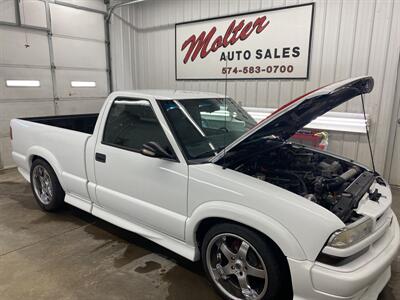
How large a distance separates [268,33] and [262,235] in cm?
480

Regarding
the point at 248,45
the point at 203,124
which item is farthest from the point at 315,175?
the point at 248,45

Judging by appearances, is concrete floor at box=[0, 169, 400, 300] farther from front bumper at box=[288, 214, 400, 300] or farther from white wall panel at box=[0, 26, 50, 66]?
white wall panel at box=[0, 26, 50, 66]

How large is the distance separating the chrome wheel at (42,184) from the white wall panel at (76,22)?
4604mm

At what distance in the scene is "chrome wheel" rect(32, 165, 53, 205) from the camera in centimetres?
390

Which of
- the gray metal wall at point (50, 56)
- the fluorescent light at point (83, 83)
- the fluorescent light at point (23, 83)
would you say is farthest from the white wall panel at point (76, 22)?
the fluorescent light at point (23, 83)

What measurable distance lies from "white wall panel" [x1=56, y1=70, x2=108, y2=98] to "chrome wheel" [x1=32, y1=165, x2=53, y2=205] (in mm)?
3990

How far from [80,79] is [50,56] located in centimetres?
91

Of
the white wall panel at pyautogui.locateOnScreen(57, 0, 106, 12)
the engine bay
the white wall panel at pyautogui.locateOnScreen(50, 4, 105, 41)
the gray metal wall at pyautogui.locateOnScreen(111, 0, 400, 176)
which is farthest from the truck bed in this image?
the white wall panel at pyautogui.locateOnScreen(57, 0, 106, 12)

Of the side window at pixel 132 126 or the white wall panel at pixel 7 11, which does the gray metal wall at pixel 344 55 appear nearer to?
the white wall panel at pixel 7 11

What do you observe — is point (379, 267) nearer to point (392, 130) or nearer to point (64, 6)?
point (392, 130)

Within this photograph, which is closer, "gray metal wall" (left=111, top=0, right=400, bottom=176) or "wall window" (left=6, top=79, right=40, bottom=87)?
"gray metal wall" (left=111, top=0, right=400, bottom=176)

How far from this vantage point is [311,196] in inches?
82.9

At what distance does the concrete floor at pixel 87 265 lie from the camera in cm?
247

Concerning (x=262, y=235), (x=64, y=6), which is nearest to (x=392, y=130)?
(x=262, y=235)
